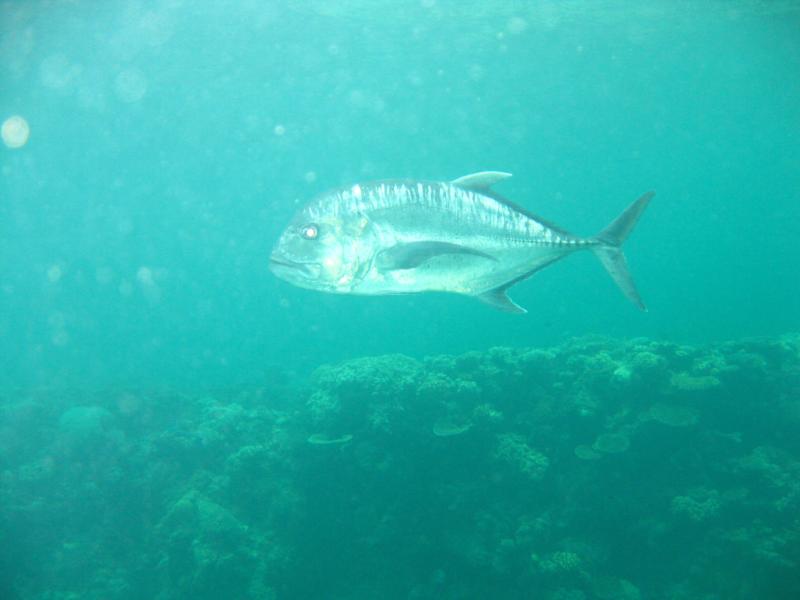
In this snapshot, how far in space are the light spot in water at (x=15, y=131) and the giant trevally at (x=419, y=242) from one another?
41315mm

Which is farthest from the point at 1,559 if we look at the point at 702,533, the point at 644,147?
the point at 644,147

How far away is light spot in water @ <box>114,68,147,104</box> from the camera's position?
97.3ft

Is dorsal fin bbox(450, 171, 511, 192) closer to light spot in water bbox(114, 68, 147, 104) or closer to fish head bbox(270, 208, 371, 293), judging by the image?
fish head bbox(270, 208, 371, 293)

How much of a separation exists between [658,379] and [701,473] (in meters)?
1.87

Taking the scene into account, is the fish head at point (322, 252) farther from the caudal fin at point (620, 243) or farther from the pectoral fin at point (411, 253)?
the caudal fin at point (620, 243)

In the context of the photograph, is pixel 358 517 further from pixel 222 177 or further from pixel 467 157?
pixel 222 177

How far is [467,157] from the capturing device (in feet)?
265

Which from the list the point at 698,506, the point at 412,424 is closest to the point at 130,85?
the point at 412,424

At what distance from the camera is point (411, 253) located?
2375mm

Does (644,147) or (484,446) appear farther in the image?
(644,147)

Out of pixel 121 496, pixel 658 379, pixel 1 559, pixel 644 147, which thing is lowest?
pixel 1 559

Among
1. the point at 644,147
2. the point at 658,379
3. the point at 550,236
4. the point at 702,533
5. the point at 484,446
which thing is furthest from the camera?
the point at 644,147

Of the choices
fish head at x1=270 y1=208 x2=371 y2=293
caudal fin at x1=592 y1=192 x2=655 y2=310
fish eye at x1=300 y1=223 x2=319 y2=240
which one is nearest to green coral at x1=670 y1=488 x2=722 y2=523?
caudal fin at x1=592 y1=192 x2=655 y2=310

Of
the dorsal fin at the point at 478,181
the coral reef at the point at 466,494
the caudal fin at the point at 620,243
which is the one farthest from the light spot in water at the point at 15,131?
the caudal fin at the point at 620,243
